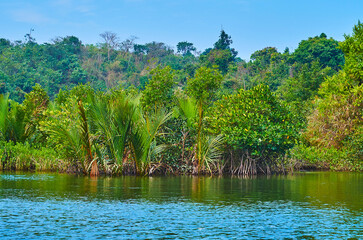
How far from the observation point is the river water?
10.8 meters

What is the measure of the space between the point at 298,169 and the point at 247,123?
7.94 m

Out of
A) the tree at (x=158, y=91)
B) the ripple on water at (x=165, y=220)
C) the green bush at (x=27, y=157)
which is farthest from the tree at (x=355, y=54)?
the ripple on water at (x=165, y=220)

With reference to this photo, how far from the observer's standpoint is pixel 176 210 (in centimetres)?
1387

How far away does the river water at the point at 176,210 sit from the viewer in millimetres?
10820

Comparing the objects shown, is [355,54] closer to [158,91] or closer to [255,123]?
[255,123]

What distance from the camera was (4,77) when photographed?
7012cm

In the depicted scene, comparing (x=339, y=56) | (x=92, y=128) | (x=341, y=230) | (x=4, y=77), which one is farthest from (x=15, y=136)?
(x=339, y=56)

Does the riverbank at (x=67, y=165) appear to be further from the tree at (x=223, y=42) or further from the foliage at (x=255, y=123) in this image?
the tree at (x=223, y=42)

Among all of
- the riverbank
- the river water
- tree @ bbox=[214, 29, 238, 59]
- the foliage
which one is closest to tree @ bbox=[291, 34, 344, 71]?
tree @ bbox=[214, 29, 238, 59]

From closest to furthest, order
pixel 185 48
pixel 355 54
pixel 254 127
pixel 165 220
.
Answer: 1. pixel 165 220
2. pixel 254 127
3. pixel 355 54
4. pixel 185 48

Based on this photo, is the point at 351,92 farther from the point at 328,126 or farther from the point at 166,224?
the point at 166,224

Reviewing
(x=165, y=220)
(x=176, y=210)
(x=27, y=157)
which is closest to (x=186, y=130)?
(x=27, y=157)

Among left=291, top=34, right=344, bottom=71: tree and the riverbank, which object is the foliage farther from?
left=291, top=34, right=344, bottom=71: tree

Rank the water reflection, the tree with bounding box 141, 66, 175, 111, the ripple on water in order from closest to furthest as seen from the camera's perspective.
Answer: the ripple on water, the water reflection, the tree with bounding box 141, 66, 175, 111
